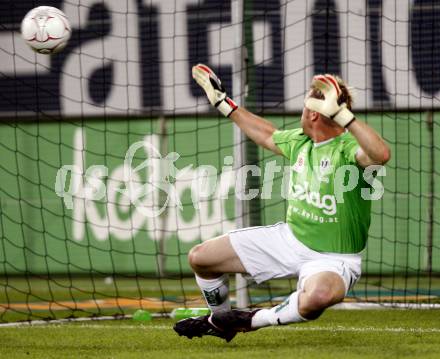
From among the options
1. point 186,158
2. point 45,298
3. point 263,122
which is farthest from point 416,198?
point 263,122

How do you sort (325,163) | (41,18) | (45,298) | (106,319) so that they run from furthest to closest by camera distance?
(45,298) < (106,319) < (41,18) < (325,163)

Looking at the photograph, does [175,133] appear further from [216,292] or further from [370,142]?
[370,142]

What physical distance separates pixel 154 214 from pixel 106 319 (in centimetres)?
368

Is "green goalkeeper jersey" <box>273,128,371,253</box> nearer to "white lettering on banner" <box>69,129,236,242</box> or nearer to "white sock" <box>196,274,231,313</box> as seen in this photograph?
"white sock" <box>196,274,231,313</box>

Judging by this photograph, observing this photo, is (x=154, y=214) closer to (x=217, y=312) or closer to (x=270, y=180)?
(x=270, y=180)

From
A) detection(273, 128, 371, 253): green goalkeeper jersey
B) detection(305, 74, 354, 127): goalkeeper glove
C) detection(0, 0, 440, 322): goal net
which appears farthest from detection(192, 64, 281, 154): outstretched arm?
detection(0, 0, 440, 322): goal net

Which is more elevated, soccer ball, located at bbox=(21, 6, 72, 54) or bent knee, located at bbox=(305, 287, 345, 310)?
soccer ball, located at bbox=(21, 6, 72, 54)

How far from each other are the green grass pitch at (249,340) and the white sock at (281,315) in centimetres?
20

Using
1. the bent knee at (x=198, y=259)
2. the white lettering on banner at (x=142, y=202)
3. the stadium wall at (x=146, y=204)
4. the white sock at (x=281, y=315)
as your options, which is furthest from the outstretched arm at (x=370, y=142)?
the white lettering on banner at (x=142, y=202)

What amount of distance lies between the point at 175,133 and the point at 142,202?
3.18 feet

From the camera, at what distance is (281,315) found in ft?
19.3

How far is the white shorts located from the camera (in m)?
6.00

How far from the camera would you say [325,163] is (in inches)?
239

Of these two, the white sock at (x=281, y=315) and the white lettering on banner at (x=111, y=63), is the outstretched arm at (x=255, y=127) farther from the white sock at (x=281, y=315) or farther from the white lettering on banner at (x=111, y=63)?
the white lettering on banner at (x=111, y=63)
